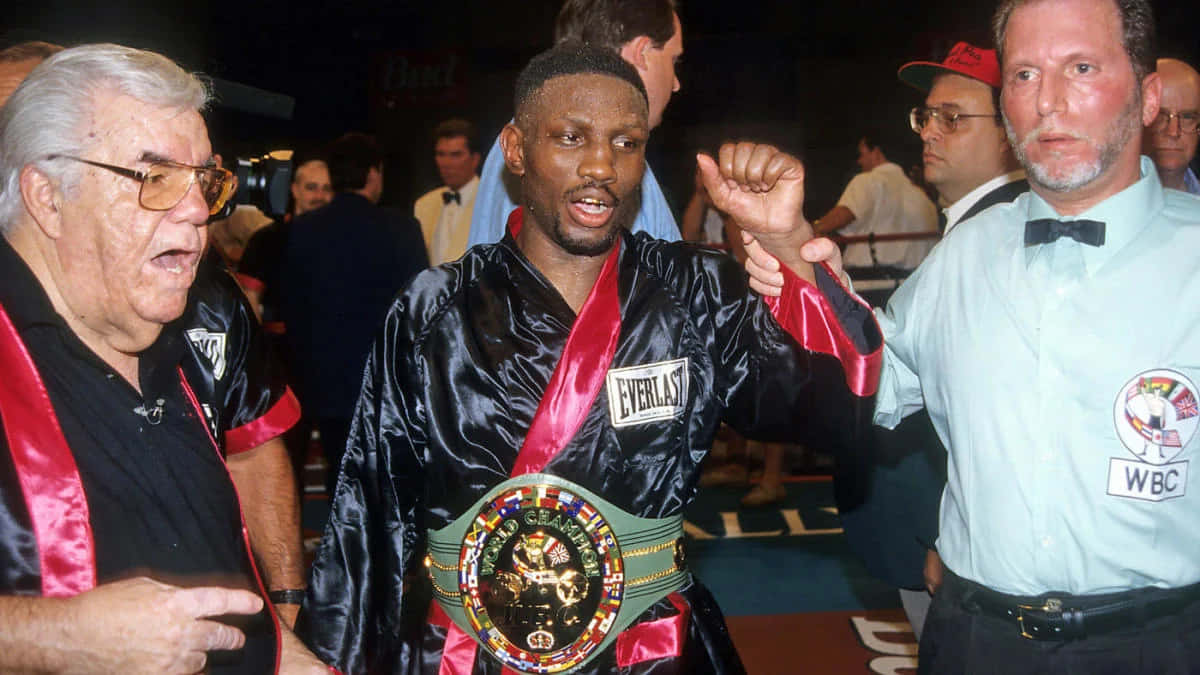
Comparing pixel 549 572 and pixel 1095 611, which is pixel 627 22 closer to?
pixel 549 572

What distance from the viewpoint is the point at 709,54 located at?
28.9ft

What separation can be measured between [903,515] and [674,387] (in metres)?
1.14

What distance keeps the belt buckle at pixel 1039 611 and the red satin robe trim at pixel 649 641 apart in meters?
0.56

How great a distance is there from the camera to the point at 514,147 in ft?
6.68

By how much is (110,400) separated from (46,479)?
177mm

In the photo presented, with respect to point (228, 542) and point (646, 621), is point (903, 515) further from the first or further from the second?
point (228, 542)

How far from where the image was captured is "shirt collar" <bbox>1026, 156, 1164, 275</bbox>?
69.8 inches

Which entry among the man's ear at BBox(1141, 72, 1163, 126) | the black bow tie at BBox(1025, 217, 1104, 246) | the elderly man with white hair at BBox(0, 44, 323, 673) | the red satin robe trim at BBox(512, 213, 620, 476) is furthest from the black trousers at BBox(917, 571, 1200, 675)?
the elderly man with white hair at BBox(0, 44, 323, 673)

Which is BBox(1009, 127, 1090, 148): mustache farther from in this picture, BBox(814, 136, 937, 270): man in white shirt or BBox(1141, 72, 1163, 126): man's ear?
BBox(814, 136, 937, 270): man in white shirt

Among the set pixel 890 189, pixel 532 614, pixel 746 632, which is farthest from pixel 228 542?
pixel 890 189

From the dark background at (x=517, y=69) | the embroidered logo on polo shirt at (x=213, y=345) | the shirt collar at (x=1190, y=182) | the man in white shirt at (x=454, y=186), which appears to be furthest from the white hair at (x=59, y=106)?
the dark background at (x=517, y=69)

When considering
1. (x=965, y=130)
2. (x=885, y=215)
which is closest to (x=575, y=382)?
(x=965, y=130)

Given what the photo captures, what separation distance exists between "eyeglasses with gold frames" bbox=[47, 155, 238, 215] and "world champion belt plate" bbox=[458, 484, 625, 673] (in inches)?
27.3

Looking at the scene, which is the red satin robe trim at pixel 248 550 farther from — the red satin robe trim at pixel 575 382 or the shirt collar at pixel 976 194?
the shirt collar at pixel 976 194
